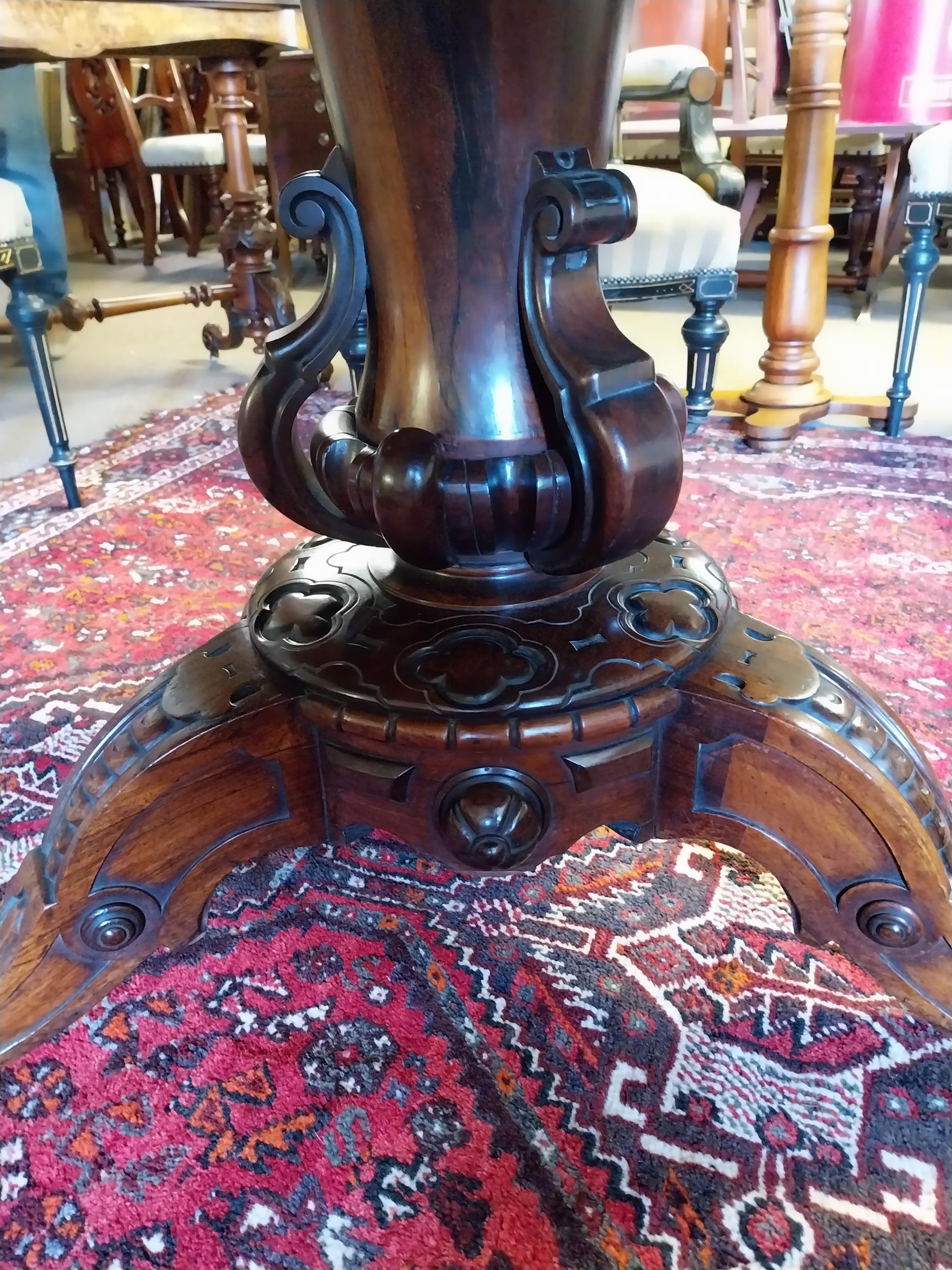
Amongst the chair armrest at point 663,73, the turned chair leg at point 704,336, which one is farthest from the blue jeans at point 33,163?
the turned chair leg at point 704,336

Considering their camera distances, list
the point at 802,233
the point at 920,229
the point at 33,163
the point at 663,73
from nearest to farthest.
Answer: the point at 920,229, the point at 802,233, the point at 663,73, the point at 33,163

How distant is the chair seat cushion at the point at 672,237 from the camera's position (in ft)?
4.58

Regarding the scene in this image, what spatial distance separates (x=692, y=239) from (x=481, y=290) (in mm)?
1059

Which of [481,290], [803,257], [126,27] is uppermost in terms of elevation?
[126,27]

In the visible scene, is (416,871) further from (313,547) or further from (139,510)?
(139,510)

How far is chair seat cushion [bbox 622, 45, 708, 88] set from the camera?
176cm

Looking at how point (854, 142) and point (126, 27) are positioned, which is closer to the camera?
point (126, 27)

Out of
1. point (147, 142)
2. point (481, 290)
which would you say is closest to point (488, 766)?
point (481, 290)

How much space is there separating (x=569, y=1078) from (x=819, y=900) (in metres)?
0.18

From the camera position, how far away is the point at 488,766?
51 centimetres

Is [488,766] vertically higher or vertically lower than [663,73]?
lower

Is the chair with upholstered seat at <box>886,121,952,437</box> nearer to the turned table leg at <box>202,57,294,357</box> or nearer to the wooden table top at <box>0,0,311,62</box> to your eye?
the wooden table top at <box>0,0,311,62</box>

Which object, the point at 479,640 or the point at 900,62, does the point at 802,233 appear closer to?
the point at 900,62

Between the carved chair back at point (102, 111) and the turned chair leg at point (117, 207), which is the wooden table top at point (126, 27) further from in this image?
the turned chair leg at point (117, 207)
